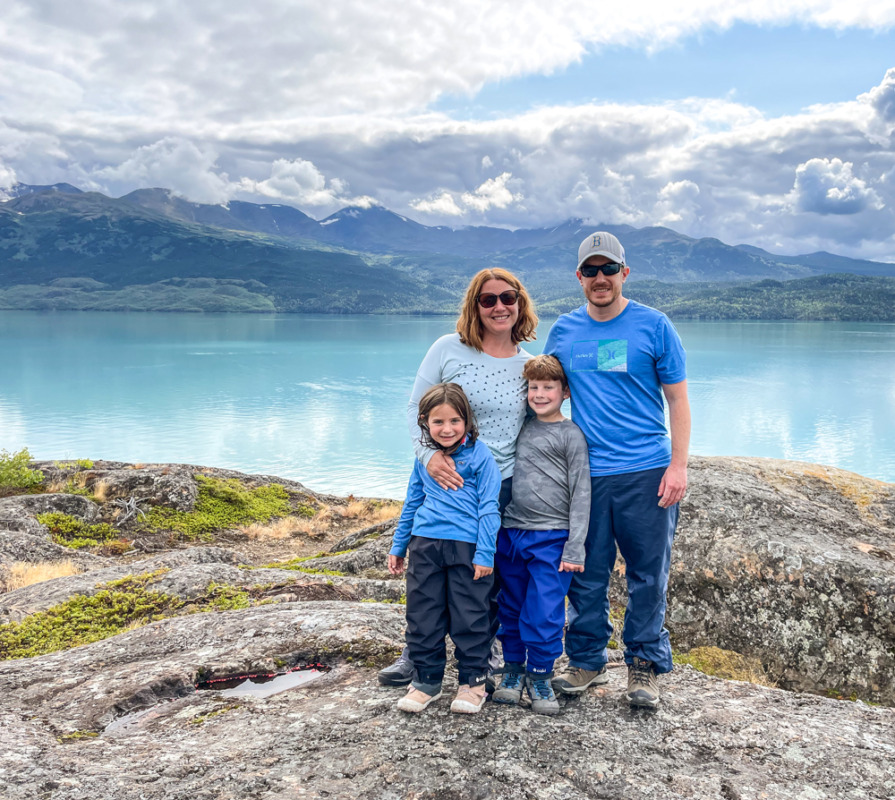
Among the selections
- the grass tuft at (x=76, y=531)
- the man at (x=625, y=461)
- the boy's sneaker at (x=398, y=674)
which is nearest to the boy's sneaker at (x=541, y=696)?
the man at (x=625, y=461)

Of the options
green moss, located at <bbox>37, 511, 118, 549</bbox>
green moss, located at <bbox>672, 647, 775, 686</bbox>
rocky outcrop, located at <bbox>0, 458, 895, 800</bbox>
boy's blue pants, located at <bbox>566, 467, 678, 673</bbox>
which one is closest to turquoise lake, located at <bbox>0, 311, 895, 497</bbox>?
green moss, located at <bbox>37, 511, 118, 549</bbox>

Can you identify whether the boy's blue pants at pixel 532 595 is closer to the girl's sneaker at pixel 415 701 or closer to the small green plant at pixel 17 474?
the girl's sneaker at pixel 415 701

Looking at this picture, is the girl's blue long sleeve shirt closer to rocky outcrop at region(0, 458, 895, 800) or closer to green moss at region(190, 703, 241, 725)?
rocky outcrop at region(0, 458, 895, 800)

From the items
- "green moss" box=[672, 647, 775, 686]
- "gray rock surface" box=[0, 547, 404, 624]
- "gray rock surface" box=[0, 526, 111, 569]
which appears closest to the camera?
"green moss" box=[672, 647, 775, 686]

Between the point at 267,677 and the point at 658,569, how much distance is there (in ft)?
10.7

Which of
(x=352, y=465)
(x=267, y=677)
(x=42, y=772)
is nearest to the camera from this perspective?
(x=42, y=772)

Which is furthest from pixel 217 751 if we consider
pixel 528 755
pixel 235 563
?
pixel 235 563

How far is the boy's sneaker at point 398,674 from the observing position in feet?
15.5

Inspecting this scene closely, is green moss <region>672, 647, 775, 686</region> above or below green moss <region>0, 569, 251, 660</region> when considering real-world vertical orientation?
below

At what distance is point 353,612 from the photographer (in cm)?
595

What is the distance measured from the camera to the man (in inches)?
187

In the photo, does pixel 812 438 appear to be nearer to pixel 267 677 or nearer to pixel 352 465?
pixel 352 465

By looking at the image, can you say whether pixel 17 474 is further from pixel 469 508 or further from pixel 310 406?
pixel 310 406

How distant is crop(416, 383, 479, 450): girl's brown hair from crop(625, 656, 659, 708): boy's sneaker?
2184 mm
